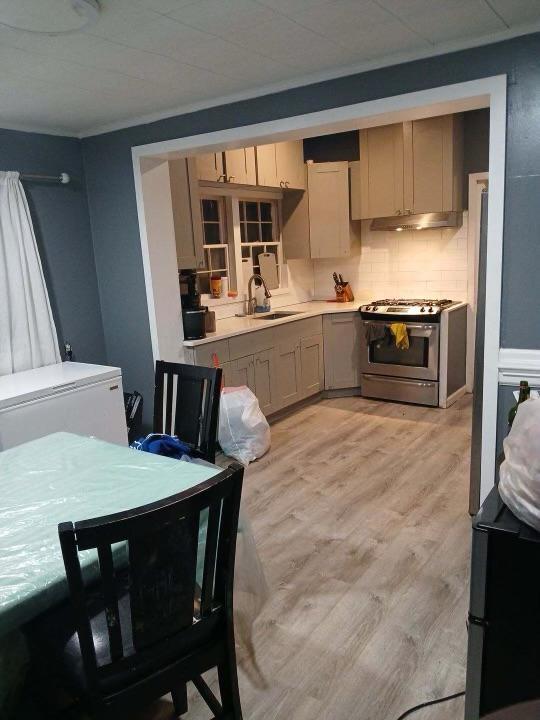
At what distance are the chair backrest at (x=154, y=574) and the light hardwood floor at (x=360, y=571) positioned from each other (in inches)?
24.5

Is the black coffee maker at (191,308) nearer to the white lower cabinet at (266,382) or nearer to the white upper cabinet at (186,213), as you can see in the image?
the white upper cabinet at (186,213)

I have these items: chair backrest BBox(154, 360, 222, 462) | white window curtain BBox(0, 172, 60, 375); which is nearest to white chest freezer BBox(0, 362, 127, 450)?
white window curtain BBox(0, 172, 60, 375)

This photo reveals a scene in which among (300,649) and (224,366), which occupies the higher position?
(224,366)

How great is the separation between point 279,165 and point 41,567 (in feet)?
13.8

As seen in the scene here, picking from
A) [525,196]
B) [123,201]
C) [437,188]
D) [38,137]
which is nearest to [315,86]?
[525,196]

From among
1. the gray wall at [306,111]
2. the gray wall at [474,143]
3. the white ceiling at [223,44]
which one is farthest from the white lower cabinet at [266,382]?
the gray wall at [474,143]

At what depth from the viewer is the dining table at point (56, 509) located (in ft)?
4.40

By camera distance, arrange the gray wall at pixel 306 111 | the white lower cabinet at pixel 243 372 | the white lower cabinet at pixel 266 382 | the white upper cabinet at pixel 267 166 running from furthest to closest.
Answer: the white upper cabinet at pixel 267 166, the white lower cabinet at pixel 266 382, the white lower cabinet at pixel 243 372, the gray wall at pixel 306 111

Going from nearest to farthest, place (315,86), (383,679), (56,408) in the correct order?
(383,679) < (315,86) < (56,408)

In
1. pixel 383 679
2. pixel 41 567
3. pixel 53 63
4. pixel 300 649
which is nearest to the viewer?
pixel 41 567

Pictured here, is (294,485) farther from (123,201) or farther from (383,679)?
(123,201)

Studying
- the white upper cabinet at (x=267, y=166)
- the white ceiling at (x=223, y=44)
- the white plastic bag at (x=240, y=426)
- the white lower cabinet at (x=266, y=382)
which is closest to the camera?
the white ceiling at (x=223, y=44)

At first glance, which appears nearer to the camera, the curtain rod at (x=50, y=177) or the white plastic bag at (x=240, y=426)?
the curtain rod at (x=50, y=177)

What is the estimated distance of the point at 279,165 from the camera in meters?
4.86
